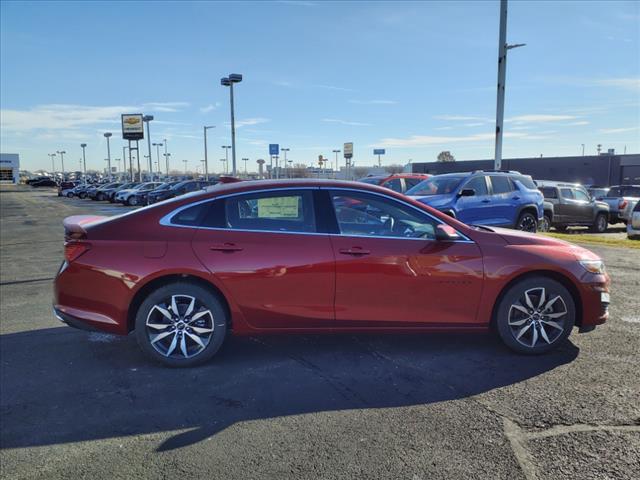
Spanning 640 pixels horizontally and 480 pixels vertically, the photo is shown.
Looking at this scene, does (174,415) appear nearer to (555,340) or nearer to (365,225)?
(365,225)

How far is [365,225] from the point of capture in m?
4.55

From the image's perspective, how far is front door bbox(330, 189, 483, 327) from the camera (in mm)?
4358

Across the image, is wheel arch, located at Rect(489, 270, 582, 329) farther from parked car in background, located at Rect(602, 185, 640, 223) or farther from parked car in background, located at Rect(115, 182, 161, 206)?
parked car in background, located at Rect(115, 182, 161, 206)

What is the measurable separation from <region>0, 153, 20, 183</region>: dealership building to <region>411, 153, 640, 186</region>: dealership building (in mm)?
92515

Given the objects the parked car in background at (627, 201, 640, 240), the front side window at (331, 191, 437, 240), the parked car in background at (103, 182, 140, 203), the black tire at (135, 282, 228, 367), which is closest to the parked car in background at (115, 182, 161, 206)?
the parked car in background at (103, 182, 140, 203)

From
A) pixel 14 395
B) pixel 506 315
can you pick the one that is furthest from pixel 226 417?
pixel 506 315

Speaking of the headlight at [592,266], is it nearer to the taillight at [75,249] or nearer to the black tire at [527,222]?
the taillight at [75,249]

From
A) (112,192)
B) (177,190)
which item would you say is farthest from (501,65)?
(112,192)

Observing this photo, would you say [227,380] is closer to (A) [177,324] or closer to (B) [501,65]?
(A) [177,324]

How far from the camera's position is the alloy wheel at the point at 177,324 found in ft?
14.1

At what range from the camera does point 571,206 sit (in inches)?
702

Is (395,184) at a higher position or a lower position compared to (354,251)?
higher

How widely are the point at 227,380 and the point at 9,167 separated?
393 ft

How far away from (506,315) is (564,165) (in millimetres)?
55296
